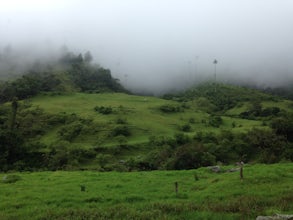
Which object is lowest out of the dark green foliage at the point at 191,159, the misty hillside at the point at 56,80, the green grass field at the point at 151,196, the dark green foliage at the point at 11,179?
the dark green foliage at the point at 191,159

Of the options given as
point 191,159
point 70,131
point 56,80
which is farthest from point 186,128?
point 56,80

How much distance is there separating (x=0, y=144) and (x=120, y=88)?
123 m

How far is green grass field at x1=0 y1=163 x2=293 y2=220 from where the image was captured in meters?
15.9

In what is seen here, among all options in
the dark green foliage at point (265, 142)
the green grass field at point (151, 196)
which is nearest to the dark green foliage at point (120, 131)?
the dark green foliage at point (265, 142)

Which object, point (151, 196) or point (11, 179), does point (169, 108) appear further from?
point (151, 196)

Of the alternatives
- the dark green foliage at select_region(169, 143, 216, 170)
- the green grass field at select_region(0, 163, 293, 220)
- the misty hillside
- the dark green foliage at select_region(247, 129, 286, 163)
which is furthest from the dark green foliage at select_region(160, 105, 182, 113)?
the green grass field at select_region(0, 163, 293, 220)

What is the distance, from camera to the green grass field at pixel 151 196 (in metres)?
15.9

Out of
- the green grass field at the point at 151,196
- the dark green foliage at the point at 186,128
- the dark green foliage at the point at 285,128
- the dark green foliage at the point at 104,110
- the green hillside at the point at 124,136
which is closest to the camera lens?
the green grass field at the point at 151,196

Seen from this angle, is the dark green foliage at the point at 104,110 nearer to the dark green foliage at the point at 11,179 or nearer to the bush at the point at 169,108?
the bush at the point at 169,108

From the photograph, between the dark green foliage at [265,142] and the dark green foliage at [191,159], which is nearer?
the dark green foliage at [191,159]

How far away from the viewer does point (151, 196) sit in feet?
71.9

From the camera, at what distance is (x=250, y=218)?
47.0 ft

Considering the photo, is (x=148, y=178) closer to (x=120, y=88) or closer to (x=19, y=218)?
(x=19, y=218)

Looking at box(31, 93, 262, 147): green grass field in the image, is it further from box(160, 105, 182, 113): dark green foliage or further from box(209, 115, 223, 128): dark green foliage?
box(160, 105, 182, 113): dark green foliage
